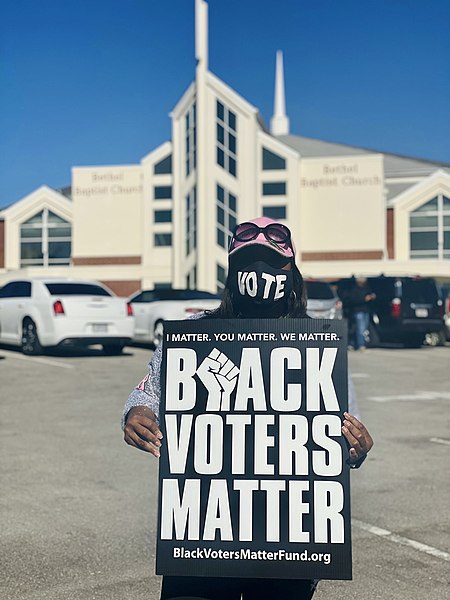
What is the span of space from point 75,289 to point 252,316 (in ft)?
49.7

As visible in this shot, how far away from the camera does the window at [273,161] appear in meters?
49.4

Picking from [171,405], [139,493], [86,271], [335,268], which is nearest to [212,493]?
[171,405]

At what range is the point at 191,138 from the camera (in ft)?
160

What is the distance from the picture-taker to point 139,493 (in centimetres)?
658

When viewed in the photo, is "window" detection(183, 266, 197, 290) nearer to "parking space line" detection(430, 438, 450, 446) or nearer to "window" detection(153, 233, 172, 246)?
"window" detection(153, 233, 172, 246)

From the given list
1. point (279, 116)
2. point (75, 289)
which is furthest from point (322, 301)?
point (279, 116)

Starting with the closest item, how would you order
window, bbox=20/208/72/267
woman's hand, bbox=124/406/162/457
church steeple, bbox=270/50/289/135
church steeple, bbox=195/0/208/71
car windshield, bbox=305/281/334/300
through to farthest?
woman's hand, bbox=124/406/162/457 < car windshield, bbox=305/281/334/300 < church steeple, bbox=195/0/208/71 < window, bbox=20/208/72/267 < church steeple, bbox=270/50/289/135

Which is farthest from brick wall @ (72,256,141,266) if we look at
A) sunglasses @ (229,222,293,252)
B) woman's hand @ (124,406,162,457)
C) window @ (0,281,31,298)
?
woman's hand @ (124,406,162,457)

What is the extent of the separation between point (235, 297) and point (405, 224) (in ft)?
162

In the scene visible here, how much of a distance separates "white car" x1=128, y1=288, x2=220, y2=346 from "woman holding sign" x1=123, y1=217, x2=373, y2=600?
15835mm

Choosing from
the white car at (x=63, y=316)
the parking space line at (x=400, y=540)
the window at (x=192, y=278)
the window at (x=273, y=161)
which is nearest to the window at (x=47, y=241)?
the window at (x=192, y=278)

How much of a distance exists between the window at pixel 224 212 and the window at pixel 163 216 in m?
4.09

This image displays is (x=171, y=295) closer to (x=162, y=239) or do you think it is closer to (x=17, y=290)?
(x=17, y=290)

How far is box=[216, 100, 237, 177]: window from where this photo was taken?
47.9 metres
